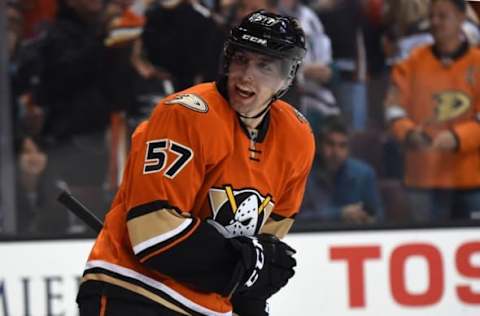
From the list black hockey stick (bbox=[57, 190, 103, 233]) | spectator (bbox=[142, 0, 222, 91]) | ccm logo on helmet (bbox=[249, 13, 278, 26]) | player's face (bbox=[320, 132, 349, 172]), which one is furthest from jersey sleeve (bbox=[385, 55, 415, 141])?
ccm logo on helmet (bbox=[249, 13, 278, 26])

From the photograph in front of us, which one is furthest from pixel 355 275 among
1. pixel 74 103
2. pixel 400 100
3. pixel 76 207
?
pixel 76 207

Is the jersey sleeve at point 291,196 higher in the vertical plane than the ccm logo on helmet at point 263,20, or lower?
lower

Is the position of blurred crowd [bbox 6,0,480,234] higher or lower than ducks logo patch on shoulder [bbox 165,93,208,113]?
lower

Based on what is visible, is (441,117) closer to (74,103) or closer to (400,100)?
(400,100)

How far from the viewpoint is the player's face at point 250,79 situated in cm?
238

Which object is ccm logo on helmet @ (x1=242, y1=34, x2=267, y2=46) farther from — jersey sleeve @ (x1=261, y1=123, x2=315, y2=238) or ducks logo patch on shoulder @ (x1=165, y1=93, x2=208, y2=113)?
jersey sleeve @ (x1=261, y1=123, x2=315, y2=238)

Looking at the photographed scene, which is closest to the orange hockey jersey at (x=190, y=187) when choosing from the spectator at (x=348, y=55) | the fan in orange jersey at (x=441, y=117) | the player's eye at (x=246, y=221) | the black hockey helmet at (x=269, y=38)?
the player's eye at (x=246, y=221)

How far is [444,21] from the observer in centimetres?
466

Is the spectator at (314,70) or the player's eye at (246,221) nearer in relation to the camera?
the player's eye at (246,221)

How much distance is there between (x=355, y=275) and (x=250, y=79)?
2.29 metres

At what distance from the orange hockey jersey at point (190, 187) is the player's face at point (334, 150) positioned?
1.96 metres

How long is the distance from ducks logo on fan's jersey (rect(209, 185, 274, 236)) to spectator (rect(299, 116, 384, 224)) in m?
2.04

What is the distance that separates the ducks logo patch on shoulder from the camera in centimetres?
232

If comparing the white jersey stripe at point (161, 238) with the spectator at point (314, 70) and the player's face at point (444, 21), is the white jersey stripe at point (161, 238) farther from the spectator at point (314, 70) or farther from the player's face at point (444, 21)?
the player's face at point (444, 21)
